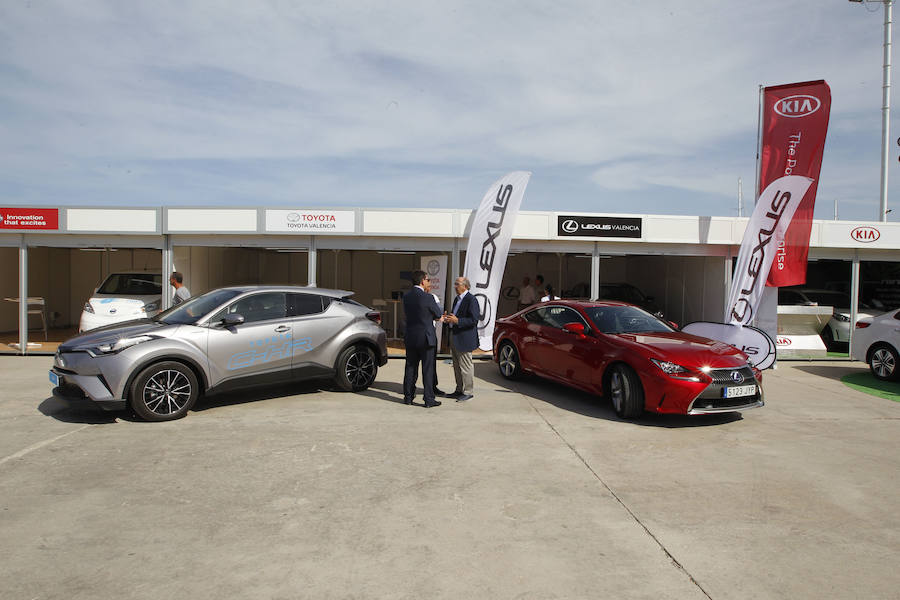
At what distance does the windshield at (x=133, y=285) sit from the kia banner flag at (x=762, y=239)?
1219cm

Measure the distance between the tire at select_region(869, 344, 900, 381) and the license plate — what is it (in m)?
5.22

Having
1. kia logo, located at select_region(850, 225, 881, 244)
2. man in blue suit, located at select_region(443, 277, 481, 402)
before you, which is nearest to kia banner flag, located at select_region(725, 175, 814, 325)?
kia logo, located at select_region(850, 225, 881, 244)

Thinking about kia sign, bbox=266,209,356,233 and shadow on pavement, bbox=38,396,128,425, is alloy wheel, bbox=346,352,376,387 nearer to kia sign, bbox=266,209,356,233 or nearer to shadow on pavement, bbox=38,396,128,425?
shadow on pavement, bbox=38,396,128,425

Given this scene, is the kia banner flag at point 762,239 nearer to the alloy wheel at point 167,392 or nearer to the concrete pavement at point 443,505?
the concrete pavement at point 443,505

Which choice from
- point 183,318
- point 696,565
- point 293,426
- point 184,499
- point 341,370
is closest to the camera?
point 696,565

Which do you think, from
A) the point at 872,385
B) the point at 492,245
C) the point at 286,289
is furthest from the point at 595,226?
the point at 286,289

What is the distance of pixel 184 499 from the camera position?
13.8ft

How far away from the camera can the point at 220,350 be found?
22.6ft

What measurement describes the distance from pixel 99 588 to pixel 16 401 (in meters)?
5.79

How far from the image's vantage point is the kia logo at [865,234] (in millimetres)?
12320

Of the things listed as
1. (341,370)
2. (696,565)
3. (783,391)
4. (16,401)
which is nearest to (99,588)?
(696,565)

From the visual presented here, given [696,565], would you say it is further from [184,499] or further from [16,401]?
[16,401]

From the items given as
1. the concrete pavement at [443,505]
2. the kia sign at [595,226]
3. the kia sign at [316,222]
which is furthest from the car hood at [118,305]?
the kia sign at [595,226]

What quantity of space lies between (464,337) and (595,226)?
575 centimetres
